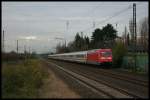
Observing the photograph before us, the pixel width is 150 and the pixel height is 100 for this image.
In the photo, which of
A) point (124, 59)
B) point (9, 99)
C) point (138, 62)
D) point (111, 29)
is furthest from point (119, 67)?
point (111, 29)

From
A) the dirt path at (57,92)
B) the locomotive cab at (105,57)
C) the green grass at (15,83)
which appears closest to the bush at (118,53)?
the locomotive cab at (105,57)

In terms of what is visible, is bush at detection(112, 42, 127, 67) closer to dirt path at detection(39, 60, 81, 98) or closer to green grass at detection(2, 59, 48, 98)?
dirt path at detection(39, 60, 81, 98)

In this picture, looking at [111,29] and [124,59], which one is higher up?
[111,29]

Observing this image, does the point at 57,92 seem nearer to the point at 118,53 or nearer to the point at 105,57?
the point at 105,57

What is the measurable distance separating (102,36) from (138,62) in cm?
7039

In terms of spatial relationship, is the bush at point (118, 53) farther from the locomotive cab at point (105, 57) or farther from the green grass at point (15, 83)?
the green grass at point (15, 83)

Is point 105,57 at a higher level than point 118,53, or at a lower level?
lower

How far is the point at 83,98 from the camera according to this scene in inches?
682

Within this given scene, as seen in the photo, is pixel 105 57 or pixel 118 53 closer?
pixel 105 57

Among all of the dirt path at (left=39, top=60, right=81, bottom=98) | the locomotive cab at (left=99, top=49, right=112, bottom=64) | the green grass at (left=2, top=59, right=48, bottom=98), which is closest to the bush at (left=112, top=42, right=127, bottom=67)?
the locomotive cab at (left=99, top=49, right=112, bottom=64)

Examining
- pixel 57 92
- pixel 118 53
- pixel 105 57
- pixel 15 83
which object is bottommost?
A: pixel 57 92

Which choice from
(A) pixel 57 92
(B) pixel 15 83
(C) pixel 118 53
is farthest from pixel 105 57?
(B) pixel 15 83

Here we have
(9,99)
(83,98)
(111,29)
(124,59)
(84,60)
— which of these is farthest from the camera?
(111,29)

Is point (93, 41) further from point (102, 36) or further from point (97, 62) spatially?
point (97, 62)
